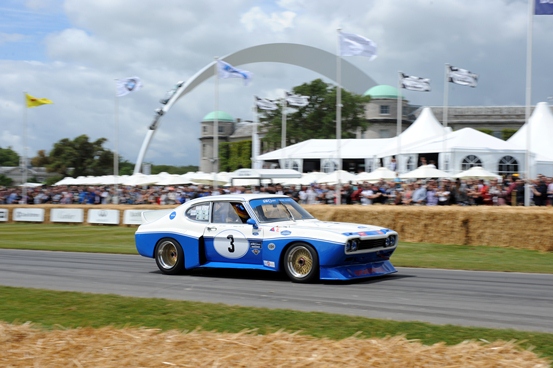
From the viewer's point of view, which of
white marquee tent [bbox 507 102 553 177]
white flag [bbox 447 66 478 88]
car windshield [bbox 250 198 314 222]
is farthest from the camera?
white marquee tent [bbox 507 102 553 177]

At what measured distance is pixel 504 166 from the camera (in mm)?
41500

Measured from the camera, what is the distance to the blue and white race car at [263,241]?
10484 millimetres

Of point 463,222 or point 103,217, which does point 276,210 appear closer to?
point 463,222

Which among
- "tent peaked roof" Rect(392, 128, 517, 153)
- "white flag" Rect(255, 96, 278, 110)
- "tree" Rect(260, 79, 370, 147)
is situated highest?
"tree" Rect(260, 79, 370, 147)

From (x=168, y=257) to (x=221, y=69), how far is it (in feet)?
79.5

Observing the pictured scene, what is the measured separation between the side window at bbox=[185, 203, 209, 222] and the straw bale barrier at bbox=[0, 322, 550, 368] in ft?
21.4

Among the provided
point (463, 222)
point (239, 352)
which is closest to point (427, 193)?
point (463, 222)

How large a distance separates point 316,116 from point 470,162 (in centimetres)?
4880

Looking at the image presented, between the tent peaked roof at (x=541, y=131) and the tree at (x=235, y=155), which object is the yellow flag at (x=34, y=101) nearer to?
the tent peaked roof at (x=541, y=131)

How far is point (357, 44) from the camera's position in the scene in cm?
2802

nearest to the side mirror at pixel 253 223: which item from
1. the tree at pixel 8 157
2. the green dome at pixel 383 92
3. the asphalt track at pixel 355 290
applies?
the asphalt track at pixel 355 290

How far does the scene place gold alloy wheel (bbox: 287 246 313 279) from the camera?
10.7 metres

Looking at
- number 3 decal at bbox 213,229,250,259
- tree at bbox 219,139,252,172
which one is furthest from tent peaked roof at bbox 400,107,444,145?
tree at bbox 219,139,252,172

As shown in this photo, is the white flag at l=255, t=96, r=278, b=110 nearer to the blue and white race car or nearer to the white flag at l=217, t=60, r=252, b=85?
the white flag at l=217, t=60, r=252, b=85
